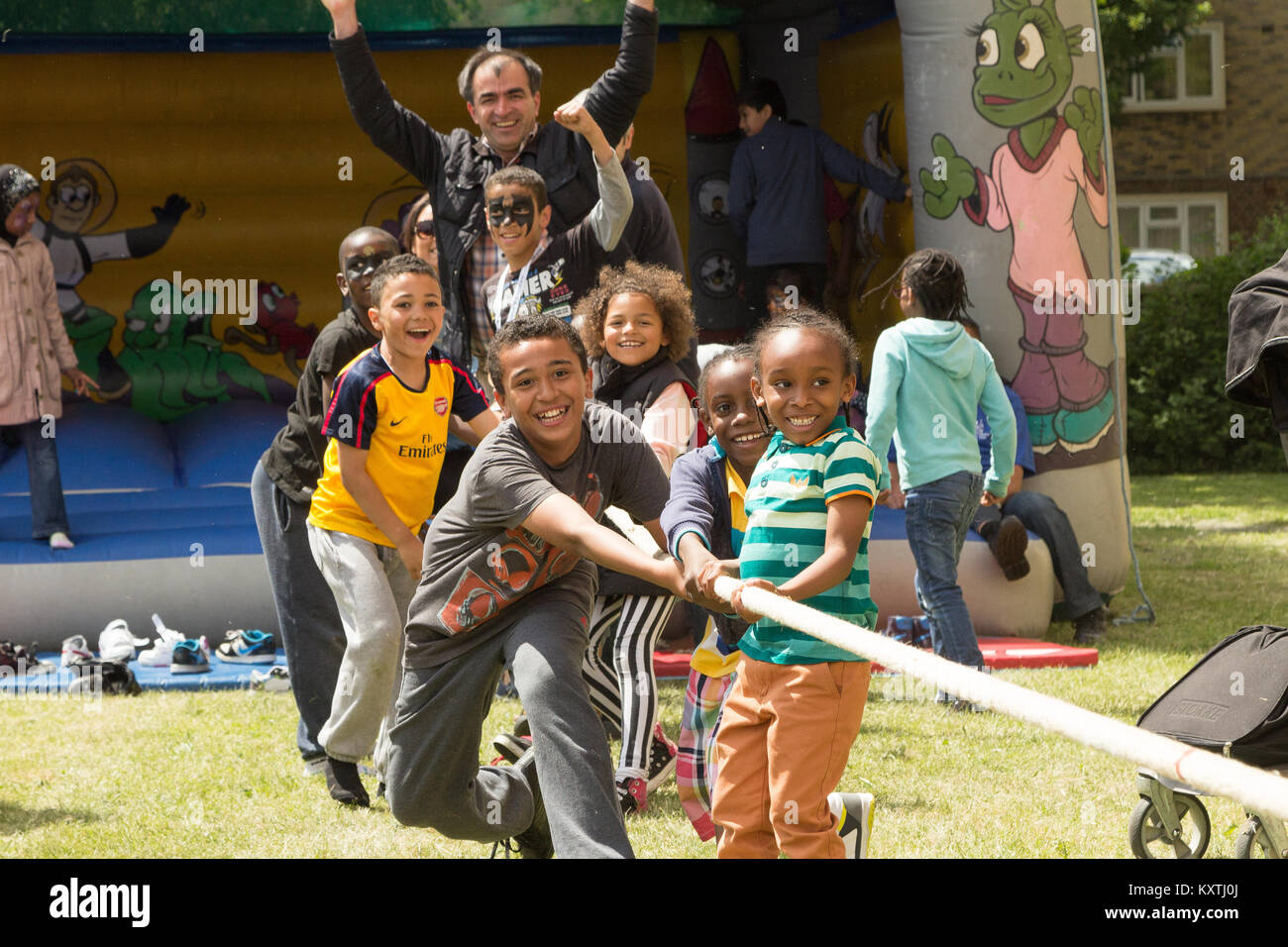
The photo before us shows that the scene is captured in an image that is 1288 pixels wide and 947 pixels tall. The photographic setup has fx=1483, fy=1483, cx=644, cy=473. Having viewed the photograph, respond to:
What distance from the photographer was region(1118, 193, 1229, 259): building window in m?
24.8

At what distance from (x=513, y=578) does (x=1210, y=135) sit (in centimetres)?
2411

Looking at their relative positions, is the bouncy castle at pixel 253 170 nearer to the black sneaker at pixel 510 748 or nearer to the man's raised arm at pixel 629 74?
the man's raised arm at pixel 629 74

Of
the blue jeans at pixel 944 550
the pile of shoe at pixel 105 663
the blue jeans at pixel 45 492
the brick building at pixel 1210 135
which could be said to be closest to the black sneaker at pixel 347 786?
the pile of shoe at pixel 105 663

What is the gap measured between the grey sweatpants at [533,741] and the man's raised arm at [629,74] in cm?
236

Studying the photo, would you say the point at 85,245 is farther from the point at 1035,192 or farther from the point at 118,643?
the point at 1035,192

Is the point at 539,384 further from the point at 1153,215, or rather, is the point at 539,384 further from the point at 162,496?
the point at 1153,215

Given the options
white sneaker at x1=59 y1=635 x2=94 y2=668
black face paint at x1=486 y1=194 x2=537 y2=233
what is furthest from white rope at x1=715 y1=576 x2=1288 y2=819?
white sneaker at x1=59 y1=635 x2=94 y2=668

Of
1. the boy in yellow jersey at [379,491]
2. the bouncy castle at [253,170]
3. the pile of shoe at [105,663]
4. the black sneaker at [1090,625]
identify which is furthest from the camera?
the bouncy castle at [253,170]

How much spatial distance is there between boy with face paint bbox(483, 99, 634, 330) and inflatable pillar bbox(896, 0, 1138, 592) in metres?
2.71

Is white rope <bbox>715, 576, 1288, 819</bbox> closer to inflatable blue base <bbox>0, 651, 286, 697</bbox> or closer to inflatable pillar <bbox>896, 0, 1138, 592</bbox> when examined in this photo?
inflatable blue base <bbox>0, 651, 286, 697</bbox>

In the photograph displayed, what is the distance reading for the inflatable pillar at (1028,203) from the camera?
7.20 meters

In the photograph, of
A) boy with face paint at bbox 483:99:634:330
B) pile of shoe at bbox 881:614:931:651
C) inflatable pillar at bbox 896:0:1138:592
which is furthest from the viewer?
inflatable pillar at bbox 896:0:1138:592

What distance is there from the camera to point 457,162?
5.40 meters

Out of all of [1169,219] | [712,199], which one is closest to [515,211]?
[712,199]
